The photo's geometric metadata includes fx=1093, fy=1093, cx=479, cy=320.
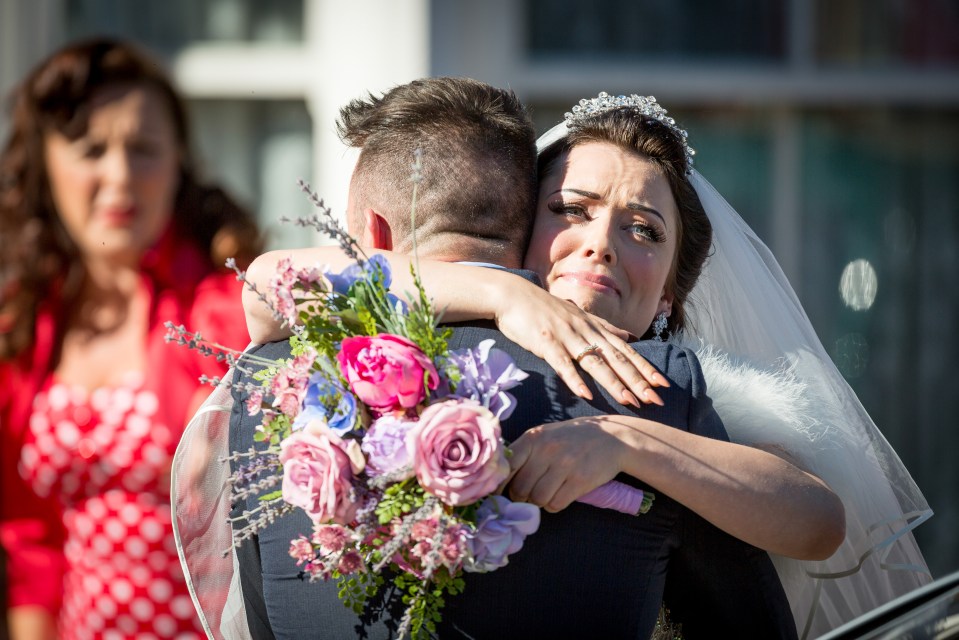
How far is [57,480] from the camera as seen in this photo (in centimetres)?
341

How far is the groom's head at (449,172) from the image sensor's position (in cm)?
187

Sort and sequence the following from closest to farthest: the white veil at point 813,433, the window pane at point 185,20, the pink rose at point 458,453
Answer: the pink rose at point 458,453 → the white veil at point 813,433 → the window pane at point 185,20

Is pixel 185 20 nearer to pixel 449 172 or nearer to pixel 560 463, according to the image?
pixel 449 172

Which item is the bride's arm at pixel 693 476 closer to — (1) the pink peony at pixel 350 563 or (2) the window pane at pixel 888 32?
(1) the pink peony at pixel 350 563

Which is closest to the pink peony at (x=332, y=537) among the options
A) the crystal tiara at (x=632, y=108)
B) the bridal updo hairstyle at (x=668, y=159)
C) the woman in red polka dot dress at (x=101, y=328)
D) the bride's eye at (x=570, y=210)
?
the bride's eye at (x=570, y=210)

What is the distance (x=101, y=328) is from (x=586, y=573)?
251 centimetres

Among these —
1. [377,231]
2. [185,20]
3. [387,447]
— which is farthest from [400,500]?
[185,20]

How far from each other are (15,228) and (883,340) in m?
3.82

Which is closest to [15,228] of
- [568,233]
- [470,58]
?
[470,58]

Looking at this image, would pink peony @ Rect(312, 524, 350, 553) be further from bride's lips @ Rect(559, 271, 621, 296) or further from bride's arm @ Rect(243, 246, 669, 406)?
bride's lips @ Rect(559, 271, 621, 296)

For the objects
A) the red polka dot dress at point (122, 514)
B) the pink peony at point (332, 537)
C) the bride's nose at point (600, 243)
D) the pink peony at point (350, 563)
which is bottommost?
the red polka dot dress at point (122, 514)

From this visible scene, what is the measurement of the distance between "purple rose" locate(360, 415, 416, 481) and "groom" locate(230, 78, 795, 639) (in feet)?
0.64

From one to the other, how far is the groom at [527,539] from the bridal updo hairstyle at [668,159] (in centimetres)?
39

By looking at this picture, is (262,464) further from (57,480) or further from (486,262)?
(57,480)
